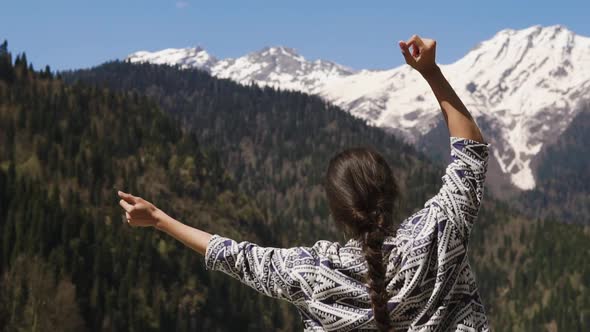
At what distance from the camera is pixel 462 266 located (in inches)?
329

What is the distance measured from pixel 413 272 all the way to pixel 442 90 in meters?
1.79

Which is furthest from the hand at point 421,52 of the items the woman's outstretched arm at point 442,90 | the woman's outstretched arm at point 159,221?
the woman's outstretched arm at point 159,221

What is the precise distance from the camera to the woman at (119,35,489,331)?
8133 mm

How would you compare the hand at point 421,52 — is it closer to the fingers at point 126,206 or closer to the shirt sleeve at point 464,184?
the shirt sleeve at point 464,184

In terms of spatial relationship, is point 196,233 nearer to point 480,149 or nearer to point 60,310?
point 480,149

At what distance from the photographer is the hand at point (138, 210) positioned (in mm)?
9258

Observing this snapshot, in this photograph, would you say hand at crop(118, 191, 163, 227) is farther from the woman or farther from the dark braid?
the dark braid

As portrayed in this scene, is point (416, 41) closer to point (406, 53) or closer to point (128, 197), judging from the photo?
point (406, 53)

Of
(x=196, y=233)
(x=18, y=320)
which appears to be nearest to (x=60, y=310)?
(x=18, y=320)

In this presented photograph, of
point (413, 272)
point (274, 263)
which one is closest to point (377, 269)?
point (413, 272)

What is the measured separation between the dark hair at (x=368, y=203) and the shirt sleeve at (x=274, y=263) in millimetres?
437

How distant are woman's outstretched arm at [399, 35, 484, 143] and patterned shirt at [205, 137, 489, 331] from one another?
0.11 m

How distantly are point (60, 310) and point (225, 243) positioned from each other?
188657 mm

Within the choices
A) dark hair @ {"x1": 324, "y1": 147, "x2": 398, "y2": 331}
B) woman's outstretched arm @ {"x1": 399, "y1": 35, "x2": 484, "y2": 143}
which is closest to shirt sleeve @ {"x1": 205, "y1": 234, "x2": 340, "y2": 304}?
dark hair @ {"x1": 324, "y1": 147, "x2": 398, "y2": 331}
